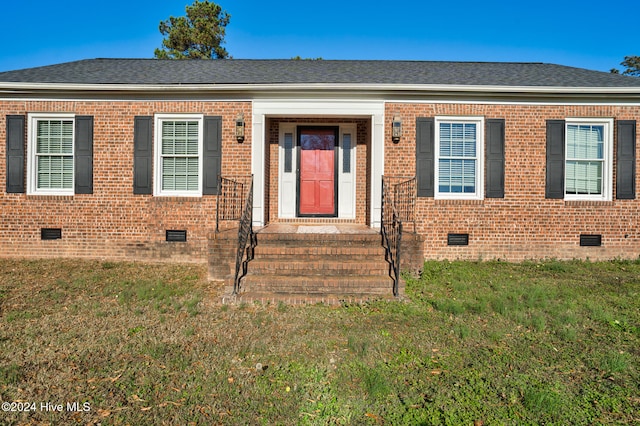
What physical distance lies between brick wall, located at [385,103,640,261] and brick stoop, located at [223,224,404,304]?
226cm

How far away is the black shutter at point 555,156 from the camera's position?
738 cm

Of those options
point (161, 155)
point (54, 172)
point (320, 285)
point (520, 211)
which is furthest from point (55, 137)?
point (520, 211)

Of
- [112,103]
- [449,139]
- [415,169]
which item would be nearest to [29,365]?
[112,103]

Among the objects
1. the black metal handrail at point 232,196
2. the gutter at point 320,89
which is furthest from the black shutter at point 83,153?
the black metal handrail at point 232,196

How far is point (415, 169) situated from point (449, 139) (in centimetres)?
98

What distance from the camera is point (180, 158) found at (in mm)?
7488

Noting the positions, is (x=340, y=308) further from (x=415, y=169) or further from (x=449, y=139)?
(x=449, y=139)

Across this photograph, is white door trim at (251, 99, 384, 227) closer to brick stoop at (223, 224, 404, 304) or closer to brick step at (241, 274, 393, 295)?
brick stoop at (223, 224, 404, 304)

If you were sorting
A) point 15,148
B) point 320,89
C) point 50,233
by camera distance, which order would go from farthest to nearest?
1. point 50,233
2. point 15,148
3. point 320,89

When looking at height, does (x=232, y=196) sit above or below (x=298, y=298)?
above

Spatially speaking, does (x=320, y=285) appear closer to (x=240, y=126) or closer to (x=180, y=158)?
(x=240, y=126)

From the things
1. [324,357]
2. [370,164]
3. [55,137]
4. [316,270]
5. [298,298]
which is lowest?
Result: [324,357]

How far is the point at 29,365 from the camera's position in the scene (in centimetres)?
299

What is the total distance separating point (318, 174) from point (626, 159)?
640 cm
